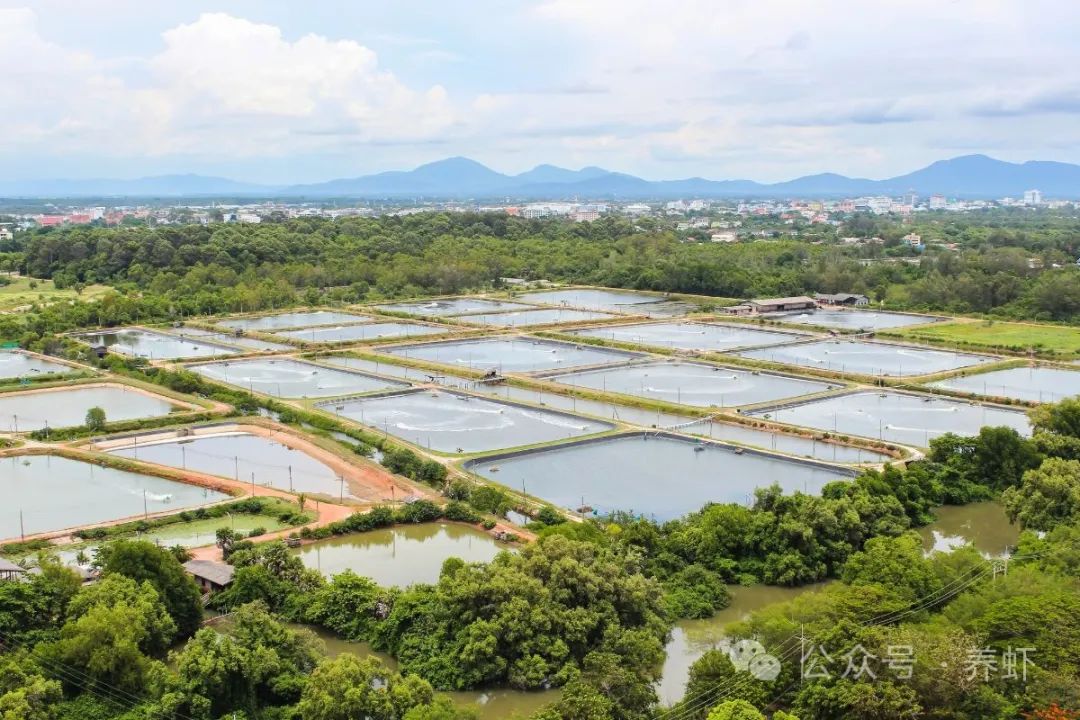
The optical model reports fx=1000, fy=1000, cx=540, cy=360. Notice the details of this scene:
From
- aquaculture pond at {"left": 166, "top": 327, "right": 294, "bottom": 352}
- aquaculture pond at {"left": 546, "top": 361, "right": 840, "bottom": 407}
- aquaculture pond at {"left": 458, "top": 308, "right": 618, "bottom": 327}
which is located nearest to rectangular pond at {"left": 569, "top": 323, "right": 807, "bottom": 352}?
aquaculture pond at {"left": 458, "top": 308, "right": 618, "bottom": 327}

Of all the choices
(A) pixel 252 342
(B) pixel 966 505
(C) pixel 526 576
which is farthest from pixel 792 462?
(A) pixel 252 342

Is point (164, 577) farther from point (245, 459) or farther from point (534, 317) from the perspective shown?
point (534, 317)

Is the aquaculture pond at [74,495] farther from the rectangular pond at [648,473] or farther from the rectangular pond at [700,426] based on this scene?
the rectangular pond at [700,426]

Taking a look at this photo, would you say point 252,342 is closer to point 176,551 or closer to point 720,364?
point 720,364

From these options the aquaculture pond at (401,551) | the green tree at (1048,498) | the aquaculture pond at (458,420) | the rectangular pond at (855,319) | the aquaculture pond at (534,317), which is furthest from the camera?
the aquaculture pond at (534,317)

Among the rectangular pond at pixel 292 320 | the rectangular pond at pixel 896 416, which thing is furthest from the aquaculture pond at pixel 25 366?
the rectangular pond at pixel 896 416
